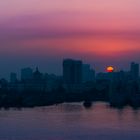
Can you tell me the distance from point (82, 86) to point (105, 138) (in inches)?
1129

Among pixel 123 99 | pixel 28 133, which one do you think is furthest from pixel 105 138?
pixel 123 99

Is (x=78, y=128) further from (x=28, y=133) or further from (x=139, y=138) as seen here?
(x=139, y=138)

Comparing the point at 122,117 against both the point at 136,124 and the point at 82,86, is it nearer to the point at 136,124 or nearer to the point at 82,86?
the point at 136,124

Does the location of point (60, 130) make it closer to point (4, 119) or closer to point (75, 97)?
point (4, 119)

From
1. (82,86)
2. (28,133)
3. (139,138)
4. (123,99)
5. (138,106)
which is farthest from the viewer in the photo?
(82,86)

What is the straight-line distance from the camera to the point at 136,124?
1516cm

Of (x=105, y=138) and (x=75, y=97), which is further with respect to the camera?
(x=75, y=97)

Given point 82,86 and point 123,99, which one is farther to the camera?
point 82,86

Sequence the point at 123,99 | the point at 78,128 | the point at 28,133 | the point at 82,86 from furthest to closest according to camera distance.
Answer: the point at 82,86 → the point at 123,99 → the point at 78,128 → the point at 28,133

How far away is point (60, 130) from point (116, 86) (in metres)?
20.0

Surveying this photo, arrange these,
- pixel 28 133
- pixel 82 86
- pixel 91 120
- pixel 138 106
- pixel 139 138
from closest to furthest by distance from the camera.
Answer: pixel 139 138 → pixel 28 133 → pixel 91 120 → pixel 138 106 → pixel 82 86

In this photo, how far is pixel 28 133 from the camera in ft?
43.9

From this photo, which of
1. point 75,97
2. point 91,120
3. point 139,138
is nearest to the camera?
point 139,138

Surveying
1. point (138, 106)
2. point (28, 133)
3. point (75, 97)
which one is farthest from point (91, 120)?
point (75, 97)
